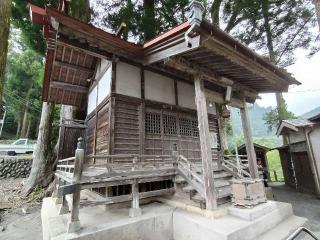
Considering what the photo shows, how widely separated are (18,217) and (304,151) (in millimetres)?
16348

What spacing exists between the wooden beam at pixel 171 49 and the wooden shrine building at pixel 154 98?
3 centimetres

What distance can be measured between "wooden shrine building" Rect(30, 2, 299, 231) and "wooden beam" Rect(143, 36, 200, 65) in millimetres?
28

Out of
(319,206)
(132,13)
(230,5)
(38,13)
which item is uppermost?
(230,5)

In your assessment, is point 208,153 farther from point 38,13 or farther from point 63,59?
point 63,59

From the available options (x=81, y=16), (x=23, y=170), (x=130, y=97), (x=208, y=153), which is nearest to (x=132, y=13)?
(x=81, y=16)

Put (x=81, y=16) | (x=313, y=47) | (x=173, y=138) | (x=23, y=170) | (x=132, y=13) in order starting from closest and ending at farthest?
(x=173, y=138) < (x=81, y=16) < (x=132, y=13) < (x=313, y=47) < (x=23, y=170)

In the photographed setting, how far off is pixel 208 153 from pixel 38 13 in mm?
6107

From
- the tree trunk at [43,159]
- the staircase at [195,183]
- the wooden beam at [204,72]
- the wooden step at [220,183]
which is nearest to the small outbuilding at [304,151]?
the wooden beam at [204,72]

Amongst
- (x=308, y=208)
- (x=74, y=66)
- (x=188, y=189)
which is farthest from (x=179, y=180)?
(x=74, y=66)

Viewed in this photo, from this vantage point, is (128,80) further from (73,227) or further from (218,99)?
(73,227)

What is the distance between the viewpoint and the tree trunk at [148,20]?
14.5 m

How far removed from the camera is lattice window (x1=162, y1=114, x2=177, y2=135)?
28.5ft

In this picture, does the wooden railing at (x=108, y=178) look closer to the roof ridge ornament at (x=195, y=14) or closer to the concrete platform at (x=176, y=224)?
the concrete platform at (x=176, y=224)

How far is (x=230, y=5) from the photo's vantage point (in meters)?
16.9
